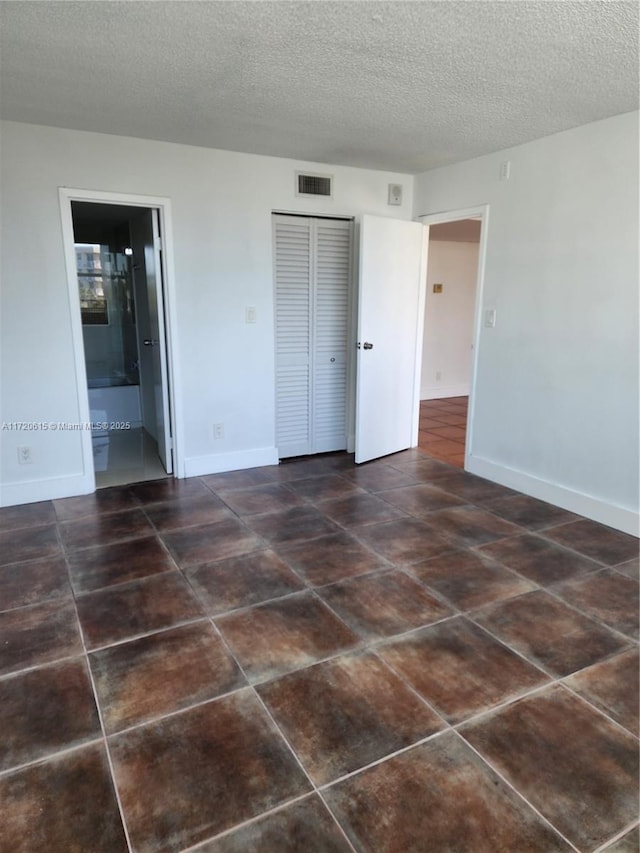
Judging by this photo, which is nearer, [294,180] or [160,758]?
[160,758]

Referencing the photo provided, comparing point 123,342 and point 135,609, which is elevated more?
point 123,342

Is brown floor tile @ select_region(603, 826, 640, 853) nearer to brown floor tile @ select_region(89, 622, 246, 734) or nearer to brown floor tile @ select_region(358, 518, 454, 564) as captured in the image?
brown floor tile @ select_region(89, 622, 246, 734)

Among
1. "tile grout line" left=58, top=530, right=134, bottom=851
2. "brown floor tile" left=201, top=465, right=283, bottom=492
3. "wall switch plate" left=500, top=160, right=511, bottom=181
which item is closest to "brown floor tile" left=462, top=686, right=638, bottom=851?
"tile grout line" left=58, top=530, right=134, bottom=851

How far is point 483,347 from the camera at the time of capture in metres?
4.10

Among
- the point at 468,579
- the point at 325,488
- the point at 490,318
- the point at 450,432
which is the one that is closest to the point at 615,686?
the point at 468,579

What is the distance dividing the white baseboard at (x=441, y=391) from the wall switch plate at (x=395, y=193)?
10.6 ft

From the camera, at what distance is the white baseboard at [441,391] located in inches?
295

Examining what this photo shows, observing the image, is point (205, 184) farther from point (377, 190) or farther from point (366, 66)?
point (366, 66)

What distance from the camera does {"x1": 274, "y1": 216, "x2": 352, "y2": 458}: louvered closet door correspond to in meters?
4.37

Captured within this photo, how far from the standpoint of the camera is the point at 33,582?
2.65 metres

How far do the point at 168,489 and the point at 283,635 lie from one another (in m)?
2.00

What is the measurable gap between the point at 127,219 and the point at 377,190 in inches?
99.5

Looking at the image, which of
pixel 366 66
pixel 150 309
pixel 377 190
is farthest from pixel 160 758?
pixel 377 190

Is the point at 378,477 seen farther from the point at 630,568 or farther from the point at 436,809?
the point at 436,809
